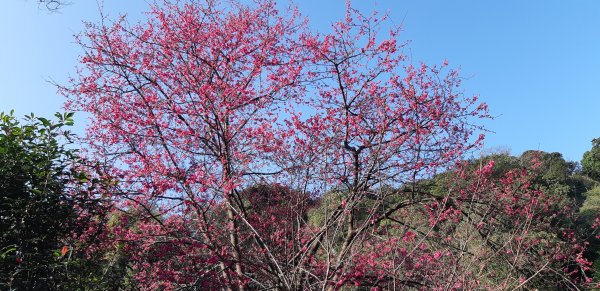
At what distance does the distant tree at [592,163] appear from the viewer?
997 inches

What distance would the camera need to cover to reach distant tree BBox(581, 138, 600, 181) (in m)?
25.3

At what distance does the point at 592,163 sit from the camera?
25.6 m

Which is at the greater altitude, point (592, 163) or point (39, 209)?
point (592, 163)

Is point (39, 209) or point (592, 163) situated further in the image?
point (592, 163)

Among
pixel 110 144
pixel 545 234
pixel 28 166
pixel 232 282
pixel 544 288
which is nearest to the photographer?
pixel 28 166

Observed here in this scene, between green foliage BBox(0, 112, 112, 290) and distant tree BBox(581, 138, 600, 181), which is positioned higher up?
distant tree BBox(581, 138, 600, 181)

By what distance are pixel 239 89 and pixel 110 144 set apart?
175 centimetres

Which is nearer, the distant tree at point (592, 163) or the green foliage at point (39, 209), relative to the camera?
the green foliage at point (39, 209)

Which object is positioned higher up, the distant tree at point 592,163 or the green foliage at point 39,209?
the distant tree at point 592,163

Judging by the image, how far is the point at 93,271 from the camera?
330cm

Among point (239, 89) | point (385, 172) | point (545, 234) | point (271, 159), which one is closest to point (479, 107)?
point (385, 172)

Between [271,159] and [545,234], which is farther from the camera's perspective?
[545,234]

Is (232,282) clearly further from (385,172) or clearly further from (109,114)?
(109,114)

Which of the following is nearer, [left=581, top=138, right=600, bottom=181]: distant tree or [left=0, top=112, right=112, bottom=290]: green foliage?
[left=0, top=112, right=112, bottom=290]: green foliage
